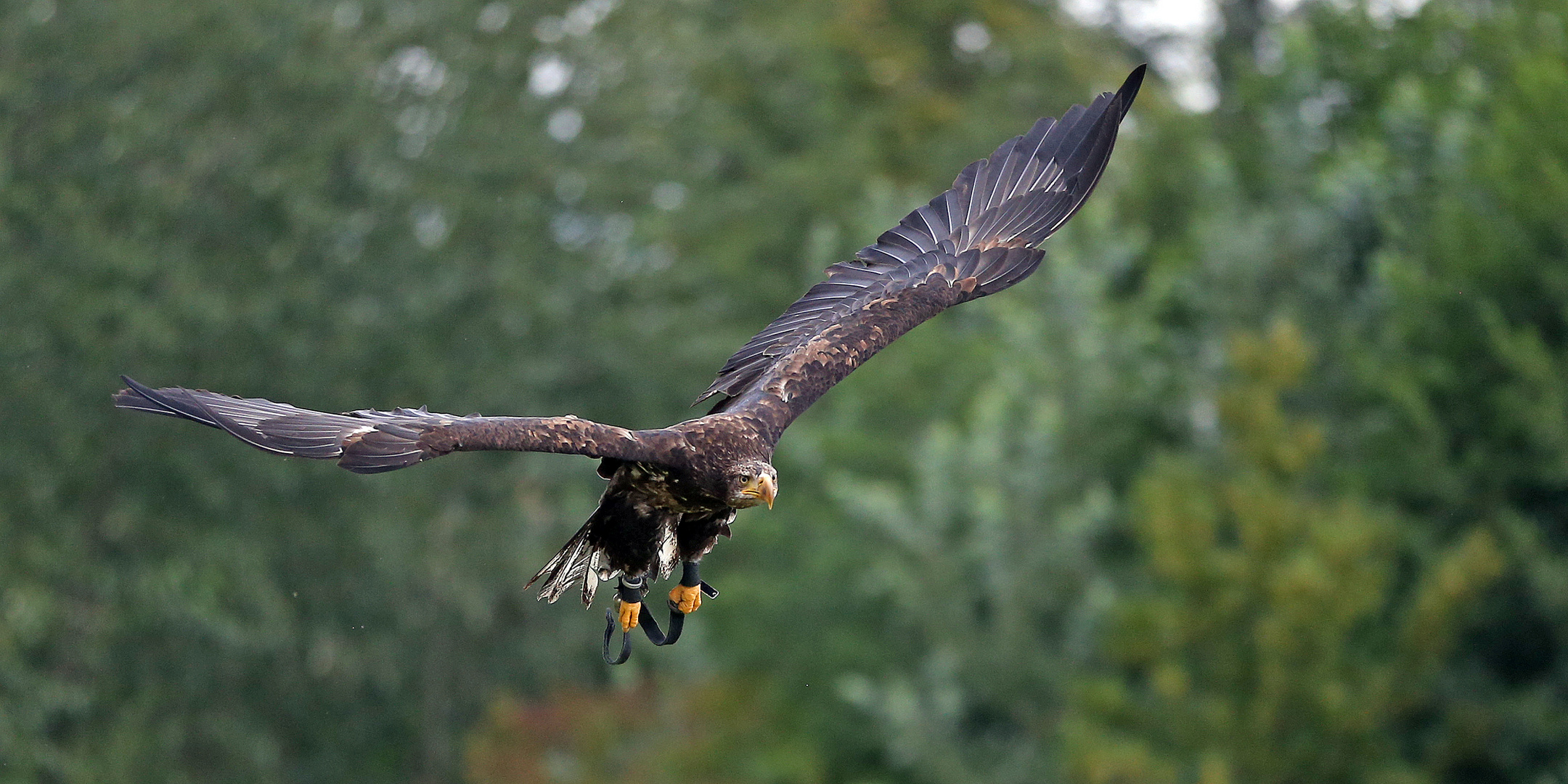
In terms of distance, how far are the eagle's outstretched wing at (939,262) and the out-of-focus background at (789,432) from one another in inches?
341

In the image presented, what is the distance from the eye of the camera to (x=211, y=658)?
24.4 metres

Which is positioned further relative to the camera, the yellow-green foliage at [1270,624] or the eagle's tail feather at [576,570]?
the yellow-green foliage at [1270,624]

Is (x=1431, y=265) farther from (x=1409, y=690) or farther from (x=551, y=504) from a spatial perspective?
(x=551, y=504)

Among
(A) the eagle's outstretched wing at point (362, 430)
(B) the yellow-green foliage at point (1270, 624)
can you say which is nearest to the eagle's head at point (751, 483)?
(A) the eagle's outstretched wing at point (362, 430)

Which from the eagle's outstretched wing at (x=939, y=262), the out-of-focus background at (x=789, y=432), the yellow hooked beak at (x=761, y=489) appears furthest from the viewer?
the out-of-focus background at (x=789, y=432)

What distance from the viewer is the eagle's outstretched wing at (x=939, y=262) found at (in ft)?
33.1

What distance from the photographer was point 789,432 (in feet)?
88.4

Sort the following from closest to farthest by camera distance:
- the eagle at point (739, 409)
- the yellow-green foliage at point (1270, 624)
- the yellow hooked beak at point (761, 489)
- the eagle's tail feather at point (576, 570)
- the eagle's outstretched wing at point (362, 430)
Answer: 1. the eagle's outstretched wing at point (362, 430)
2. the eagle at point (739, 409)
3. the yellow hooked beak at point (761, 489)
4. the eagle's tail feather at point (576, 570)
5. the yellow-green foliage at point (1270, 624)

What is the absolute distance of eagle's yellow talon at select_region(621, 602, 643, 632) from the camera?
987cm

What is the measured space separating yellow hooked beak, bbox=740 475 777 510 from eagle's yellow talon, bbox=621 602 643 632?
1.30 metres

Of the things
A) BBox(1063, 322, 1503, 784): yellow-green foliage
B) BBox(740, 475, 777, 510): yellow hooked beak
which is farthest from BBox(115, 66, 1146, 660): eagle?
BBox(1063, 322, 1503, 784): yellow-green foliage

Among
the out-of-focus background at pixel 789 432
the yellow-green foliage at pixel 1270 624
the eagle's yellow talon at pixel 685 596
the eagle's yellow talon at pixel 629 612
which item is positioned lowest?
the eagle's yellow talon at pixel 629 612

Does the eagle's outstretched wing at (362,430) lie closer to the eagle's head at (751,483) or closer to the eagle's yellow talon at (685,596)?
the eagle's head at (751,483)

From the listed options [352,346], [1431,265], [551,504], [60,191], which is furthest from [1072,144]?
[551,504]
